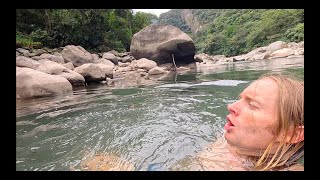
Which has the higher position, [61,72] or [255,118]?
[61,72]

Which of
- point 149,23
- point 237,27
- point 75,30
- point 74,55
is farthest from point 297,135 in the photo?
point 237,27

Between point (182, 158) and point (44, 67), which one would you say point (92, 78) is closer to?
point (44, 67)

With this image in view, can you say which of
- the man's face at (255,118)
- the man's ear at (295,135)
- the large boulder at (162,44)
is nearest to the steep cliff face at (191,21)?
the large boulder at (162,44)

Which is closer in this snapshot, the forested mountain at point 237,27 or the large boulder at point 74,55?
the large boulder at point 74,55

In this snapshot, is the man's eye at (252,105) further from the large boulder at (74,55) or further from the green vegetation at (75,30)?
the large boulder at (74,55)

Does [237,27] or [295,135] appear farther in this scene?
[237,27]

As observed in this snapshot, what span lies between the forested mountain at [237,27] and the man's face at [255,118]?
2493cm

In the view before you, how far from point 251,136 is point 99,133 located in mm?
1279

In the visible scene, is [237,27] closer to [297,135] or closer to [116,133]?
[116,133]

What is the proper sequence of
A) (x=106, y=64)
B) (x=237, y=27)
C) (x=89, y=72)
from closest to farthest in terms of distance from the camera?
(x=89, y=72) < (x=106, y=64) < (x=237, y=27)

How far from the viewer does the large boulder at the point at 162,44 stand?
54.2ft

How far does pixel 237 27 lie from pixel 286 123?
121ft

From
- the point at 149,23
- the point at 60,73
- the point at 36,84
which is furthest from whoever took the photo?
the point at 149,23

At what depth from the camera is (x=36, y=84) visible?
4.34 m
